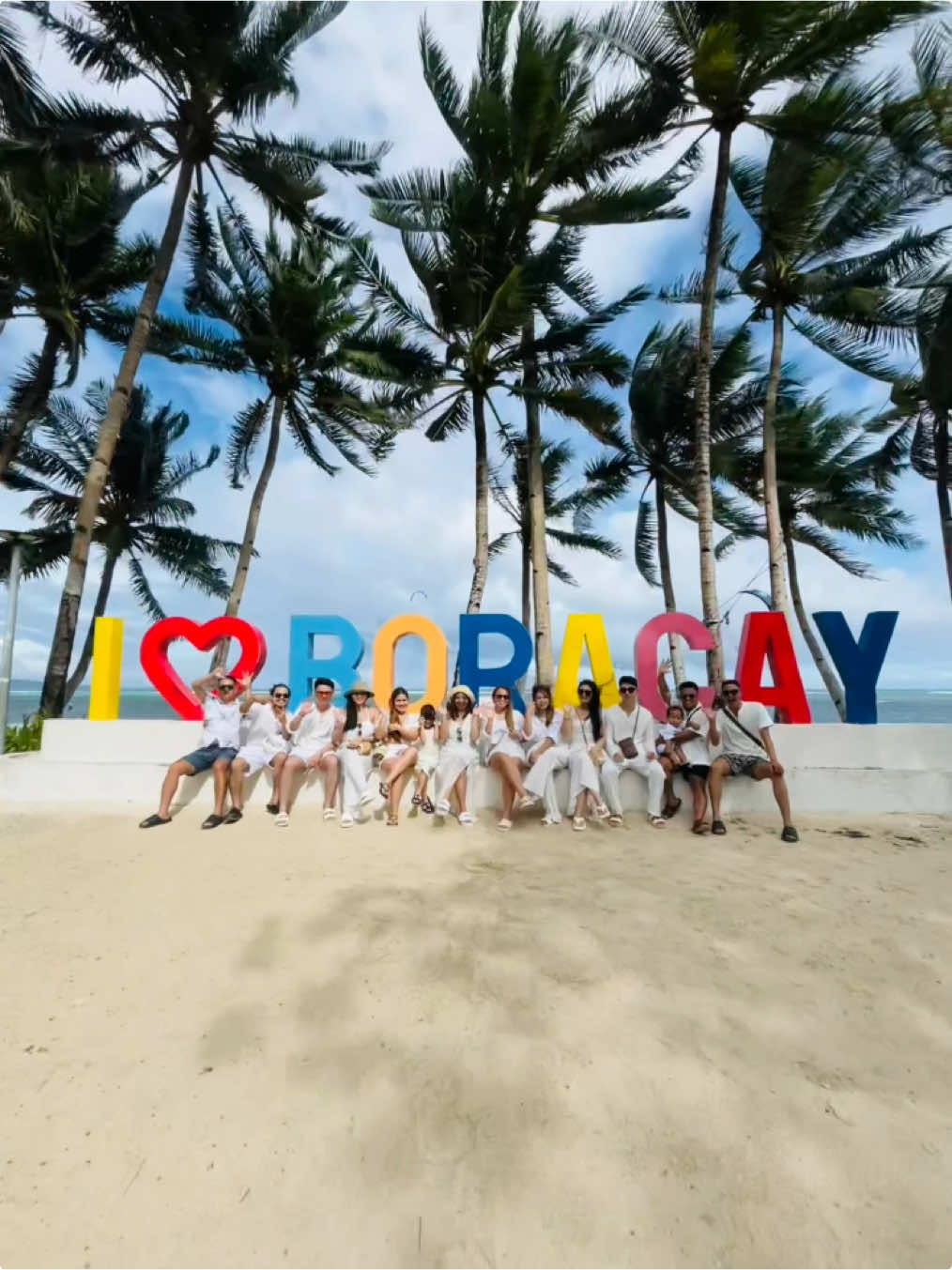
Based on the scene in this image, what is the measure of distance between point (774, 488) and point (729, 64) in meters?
6.44

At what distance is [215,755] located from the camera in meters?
6.27

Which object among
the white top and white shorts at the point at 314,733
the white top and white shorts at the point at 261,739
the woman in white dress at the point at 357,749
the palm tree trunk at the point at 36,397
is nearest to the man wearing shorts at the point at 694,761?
the woman in white dress at the point at 357,749

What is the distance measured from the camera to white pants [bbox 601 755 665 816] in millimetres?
6121

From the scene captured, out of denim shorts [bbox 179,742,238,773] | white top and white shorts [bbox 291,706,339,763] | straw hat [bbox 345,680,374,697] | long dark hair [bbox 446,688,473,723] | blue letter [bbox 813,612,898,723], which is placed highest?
blue letter [bbox 813,612,898,723]

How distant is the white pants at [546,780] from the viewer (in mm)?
6023

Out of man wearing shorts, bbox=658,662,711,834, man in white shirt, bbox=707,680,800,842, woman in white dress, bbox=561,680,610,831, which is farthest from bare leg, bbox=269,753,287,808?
man in white shirt, bbox=707,680,800,842

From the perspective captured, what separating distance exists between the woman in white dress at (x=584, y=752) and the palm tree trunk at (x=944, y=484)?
1197 cm

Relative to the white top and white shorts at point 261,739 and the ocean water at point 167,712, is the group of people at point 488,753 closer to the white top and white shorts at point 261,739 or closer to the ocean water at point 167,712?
the white top and white shorts at point 261,739

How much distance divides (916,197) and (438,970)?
1443 centimetres

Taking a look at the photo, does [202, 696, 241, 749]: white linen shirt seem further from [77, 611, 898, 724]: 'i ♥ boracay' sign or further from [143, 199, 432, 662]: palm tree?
[143, 199, 432, 662]: palm tree

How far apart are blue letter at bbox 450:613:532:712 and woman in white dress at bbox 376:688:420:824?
44.1 inches

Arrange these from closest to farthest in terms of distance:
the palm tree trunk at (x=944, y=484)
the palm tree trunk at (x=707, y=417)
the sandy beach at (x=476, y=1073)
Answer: the sandy beach at (x=476, y=1073) < the palm tree trunk at (x=707, y=417) < the palm tree trunk at (x=944, y=484)

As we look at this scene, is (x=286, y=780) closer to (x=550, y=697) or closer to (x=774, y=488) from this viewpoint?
(x=550, y=697)

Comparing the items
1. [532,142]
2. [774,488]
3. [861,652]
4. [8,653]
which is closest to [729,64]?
[532,142]
